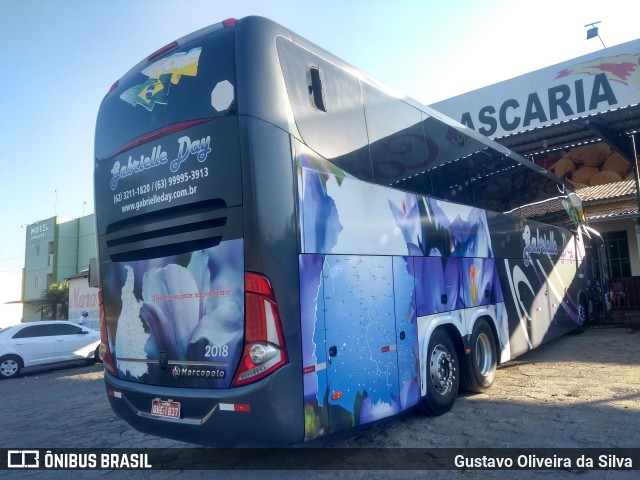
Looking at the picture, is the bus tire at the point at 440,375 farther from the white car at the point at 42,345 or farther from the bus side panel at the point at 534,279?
the white car at the point at 42,345

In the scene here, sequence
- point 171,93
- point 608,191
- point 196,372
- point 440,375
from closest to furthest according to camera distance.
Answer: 1. point 196,372
2. point 171,93
3. point 440,375
4. point 608,191

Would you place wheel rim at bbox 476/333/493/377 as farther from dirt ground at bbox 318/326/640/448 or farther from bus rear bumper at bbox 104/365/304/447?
bus rear bumper at bbox 104/365/304/447

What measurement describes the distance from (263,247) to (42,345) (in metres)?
12.6

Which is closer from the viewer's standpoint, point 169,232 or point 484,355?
point 169,232

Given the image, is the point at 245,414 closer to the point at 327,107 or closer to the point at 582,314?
the point at 327,107

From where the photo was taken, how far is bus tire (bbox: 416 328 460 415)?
18.3ft

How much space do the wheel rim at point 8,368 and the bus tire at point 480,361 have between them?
1231cm

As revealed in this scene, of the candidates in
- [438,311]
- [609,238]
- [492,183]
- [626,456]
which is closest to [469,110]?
[609,238]

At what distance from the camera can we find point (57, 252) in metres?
45.1

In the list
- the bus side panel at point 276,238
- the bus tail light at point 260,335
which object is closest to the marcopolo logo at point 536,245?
the bus side panel at point 276,238

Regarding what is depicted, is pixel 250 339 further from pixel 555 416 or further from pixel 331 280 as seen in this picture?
pixel 555 416

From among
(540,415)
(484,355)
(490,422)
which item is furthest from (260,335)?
(484,355)

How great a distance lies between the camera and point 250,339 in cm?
376

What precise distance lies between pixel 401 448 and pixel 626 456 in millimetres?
2065
